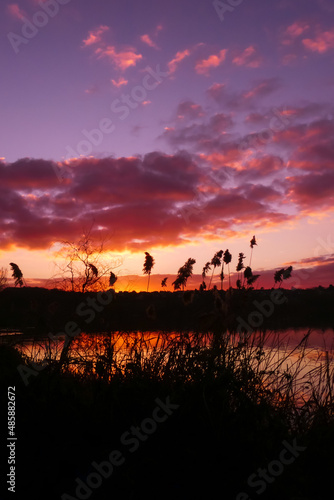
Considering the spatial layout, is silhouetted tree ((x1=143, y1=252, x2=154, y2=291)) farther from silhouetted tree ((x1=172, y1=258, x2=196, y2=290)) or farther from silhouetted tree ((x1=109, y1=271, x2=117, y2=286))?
silhouetted tree ((x1=172, y1=258, x2=196, y2=290))

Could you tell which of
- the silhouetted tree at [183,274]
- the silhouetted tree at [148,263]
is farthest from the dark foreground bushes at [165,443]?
the silhouetted tree at [148,263]

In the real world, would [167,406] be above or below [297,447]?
above

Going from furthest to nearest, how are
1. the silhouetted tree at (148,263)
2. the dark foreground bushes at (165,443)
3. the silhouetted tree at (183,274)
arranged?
the silhouetted tree at (148,263) → the silhouetted tree at (183,274) → the dark foreground bushes at (165,443)

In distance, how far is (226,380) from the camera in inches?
208

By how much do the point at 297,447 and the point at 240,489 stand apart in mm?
933

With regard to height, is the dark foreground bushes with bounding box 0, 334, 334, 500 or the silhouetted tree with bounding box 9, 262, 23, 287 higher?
the silhouetted tree with bounding box 9, 262, 23, 287

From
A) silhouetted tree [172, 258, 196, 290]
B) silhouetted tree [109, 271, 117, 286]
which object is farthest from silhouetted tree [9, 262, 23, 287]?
silhouetted tree [172, 258, 196, 290]

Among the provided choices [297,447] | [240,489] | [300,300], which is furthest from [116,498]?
[300,300]

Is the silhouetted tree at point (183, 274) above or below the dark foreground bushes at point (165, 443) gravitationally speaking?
above

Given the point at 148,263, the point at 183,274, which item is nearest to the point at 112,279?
the point at 148,263

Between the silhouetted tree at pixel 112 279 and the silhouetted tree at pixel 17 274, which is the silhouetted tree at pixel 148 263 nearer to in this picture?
the silhouetted tree at pixel 112 279

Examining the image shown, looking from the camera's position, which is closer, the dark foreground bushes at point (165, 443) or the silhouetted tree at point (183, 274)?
the dark foreground bushes at point (165, 443)

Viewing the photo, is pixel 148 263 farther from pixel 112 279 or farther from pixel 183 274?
pixel 183 274

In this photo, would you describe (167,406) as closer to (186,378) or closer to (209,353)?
(186,378)
